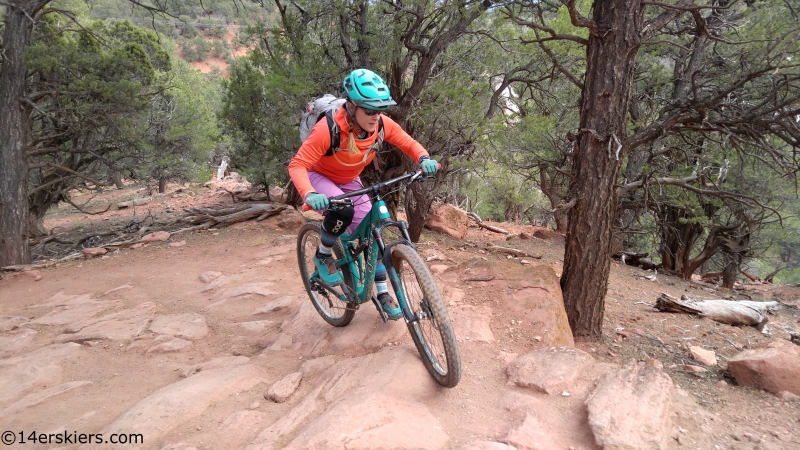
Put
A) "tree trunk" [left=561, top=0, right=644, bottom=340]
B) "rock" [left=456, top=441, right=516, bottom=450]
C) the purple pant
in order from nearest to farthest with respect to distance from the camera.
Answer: "rock" [left=456, top=441, right=516, bottom=450], the purple pant, "tree trunk" [left=561, top=0, right=644, bottom=340]

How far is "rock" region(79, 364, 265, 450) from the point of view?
290 centimetres

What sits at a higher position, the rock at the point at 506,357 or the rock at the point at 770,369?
the rock at the point at 770,369

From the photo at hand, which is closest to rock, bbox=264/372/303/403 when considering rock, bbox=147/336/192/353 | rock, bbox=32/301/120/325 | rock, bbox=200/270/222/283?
rock, bbox=147/336/192/353

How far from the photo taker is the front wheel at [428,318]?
273 centimetres

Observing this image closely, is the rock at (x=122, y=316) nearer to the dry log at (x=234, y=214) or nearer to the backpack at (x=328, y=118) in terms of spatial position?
the backpack at (x=328, y=118)

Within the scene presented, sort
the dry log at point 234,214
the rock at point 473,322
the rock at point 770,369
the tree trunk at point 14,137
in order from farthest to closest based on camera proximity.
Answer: the dry log at point 234,214, the tree trunk at point 14,137, the rock at point 473,322, the rock at point 770,369

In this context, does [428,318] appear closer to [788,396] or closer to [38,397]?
[788,396]

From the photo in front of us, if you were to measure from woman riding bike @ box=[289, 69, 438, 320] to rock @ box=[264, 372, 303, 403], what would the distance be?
0.84 meters

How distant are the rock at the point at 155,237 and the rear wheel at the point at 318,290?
230 inches

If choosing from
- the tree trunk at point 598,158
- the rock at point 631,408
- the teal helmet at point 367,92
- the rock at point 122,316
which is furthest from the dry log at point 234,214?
the rock at point 631,408

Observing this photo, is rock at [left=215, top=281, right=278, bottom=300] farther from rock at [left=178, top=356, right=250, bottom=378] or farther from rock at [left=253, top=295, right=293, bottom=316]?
rock at [left=178, top=356, right=250, bottom=378]

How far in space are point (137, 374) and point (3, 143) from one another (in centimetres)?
638

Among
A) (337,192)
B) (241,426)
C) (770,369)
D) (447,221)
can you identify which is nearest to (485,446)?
(241,426)

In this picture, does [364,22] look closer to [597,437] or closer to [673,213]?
[597,437]
